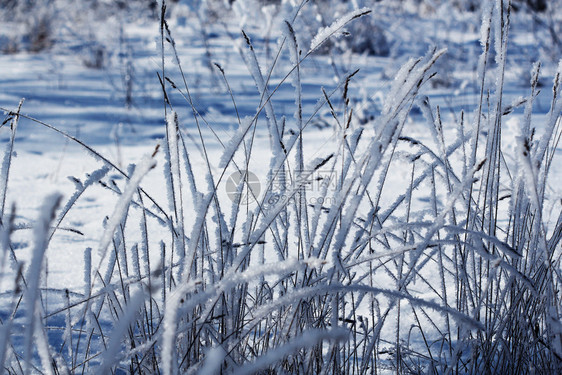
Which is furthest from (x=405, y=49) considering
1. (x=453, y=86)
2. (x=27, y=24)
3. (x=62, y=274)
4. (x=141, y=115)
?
(x=62, y=274)

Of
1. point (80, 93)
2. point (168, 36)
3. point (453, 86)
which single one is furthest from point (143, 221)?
point (453, 86)

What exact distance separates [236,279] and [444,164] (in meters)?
0.50

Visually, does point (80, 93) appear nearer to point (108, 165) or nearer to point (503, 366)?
point (108, 165)

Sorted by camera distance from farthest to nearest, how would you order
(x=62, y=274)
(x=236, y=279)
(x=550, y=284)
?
(x=62, y=274) < (x=550, y=284) < (x=236, y=279)

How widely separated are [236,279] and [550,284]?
1.68 ft

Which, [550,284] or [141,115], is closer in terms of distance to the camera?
[550,284]

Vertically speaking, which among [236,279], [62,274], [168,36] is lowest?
[62,274]

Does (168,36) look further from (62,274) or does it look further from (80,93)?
(80,93)

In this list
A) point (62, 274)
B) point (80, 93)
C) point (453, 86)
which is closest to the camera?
point (62, 274)

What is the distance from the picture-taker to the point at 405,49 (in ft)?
19.7

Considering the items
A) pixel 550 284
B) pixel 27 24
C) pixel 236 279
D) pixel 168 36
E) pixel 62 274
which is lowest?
pixel 62 274

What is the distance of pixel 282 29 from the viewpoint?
2.84 feet

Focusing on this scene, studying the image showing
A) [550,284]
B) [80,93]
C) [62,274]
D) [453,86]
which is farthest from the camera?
[453,86]

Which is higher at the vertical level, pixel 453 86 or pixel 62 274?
pixel 453 86
